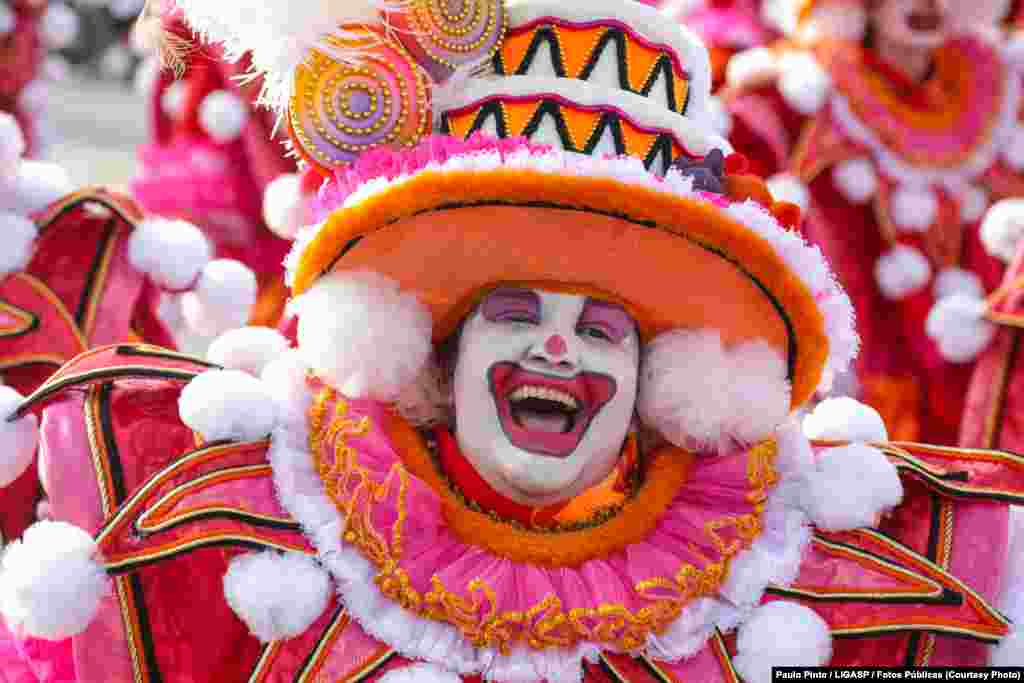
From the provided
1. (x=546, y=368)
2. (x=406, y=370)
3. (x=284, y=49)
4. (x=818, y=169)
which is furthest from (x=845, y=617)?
(x=818, y=169)

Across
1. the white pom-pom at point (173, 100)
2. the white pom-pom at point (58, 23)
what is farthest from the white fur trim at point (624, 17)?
the white pom-pom at point (58, 23)

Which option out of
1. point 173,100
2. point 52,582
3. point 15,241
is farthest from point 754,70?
point 52,582

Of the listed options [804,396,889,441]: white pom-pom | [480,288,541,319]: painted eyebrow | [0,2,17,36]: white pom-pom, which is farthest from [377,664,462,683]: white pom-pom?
[0,2,17,36]: white pom-pom

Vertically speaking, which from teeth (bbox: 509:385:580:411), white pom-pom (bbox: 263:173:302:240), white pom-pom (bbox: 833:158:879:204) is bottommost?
teeth (bbox: 509:385:580:411)

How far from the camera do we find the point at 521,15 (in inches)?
104

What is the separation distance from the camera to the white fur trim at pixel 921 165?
15.5 feet

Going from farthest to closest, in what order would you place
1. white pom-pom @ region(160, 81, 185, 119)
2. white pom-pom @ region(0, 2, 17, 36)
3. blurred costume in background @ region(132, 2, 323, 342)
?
white pom-pom @ region(0, 2, 17, 36) < white pom-pom @ region(160, 81, 185, 119) < blurred costume in background @ region(132, 2, 323, 342)

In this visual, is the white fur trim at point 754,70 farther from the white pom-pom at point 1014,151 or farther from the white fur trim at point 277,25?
the white fur trim at point 277,25

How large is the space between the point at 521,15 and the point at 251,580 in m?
0.98

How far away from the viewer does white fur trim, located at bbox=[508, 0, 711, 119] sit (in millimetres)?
2635

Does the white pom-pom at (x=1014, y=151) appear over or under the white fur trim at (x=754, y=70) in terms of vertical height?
under

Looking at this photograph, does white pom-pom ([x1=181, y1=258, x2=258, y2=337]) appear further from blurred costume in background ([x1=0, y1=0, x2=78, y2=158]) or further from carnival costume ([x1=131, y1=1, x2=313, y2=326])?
blurred costume in background ([x1=0, y1=0, x2=78, y2=158])

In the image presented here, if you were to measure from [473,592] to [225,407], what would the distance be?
17.5 inches

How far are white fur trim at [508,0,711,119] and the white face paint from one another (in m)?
0.37
